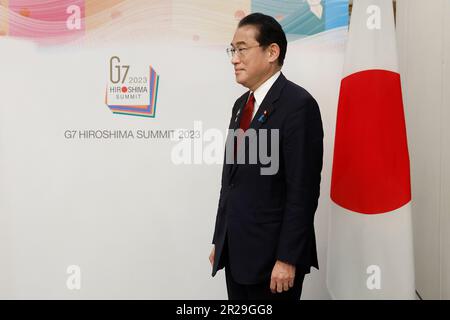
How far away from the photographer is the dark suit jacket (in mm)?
1676

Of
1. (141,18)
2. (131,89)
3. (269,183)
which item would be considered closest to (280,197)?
(269,183)

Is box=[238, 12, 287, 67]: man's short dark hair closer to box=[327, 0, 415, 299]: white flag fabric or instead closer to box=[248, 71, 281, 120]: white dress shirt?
box=[248, 71, 281, 120]: white dress shirt

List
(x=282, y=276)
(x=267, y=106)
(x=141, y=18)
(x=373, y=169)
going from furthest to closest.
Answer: (x=141, y=18)
(x=373, y=169)
(x=267, y=106)
(x=282, y=276)

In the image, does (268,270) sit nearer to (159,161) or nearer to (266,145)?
(266,145)

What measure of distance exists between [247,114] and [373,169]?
2.06 feet

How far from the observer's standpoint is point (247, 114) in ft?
6.14

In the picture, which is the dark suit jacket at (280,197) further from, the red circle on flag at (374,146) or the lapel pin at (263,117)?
the red circle on flag at (374,146)

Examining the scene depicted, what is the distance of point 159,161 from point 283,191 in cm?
98

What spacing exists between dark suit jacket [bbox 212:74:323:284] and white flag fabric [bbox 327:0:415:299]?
0.41 m

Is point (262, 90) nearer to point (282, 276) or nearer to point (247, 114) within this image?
point (247, 114)

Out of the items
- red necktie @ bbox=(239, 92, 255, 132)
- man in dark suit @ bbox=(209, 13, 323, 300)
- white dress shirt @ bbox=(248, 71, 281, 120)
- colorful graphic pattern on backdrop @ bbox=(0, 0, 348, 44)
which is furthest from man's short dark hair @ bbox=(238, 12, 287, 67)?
colorful graphic pattern on backdrop @ bbox=(0, 0, 348, 44)

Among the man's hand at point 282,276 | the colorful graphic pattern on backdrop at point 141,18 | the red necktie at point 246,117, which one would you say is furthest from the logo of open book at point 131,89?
the man's hand at point 282,276

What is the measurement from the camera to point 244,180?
1.78 meters

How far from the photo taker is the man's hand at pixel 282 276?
1.68 m
